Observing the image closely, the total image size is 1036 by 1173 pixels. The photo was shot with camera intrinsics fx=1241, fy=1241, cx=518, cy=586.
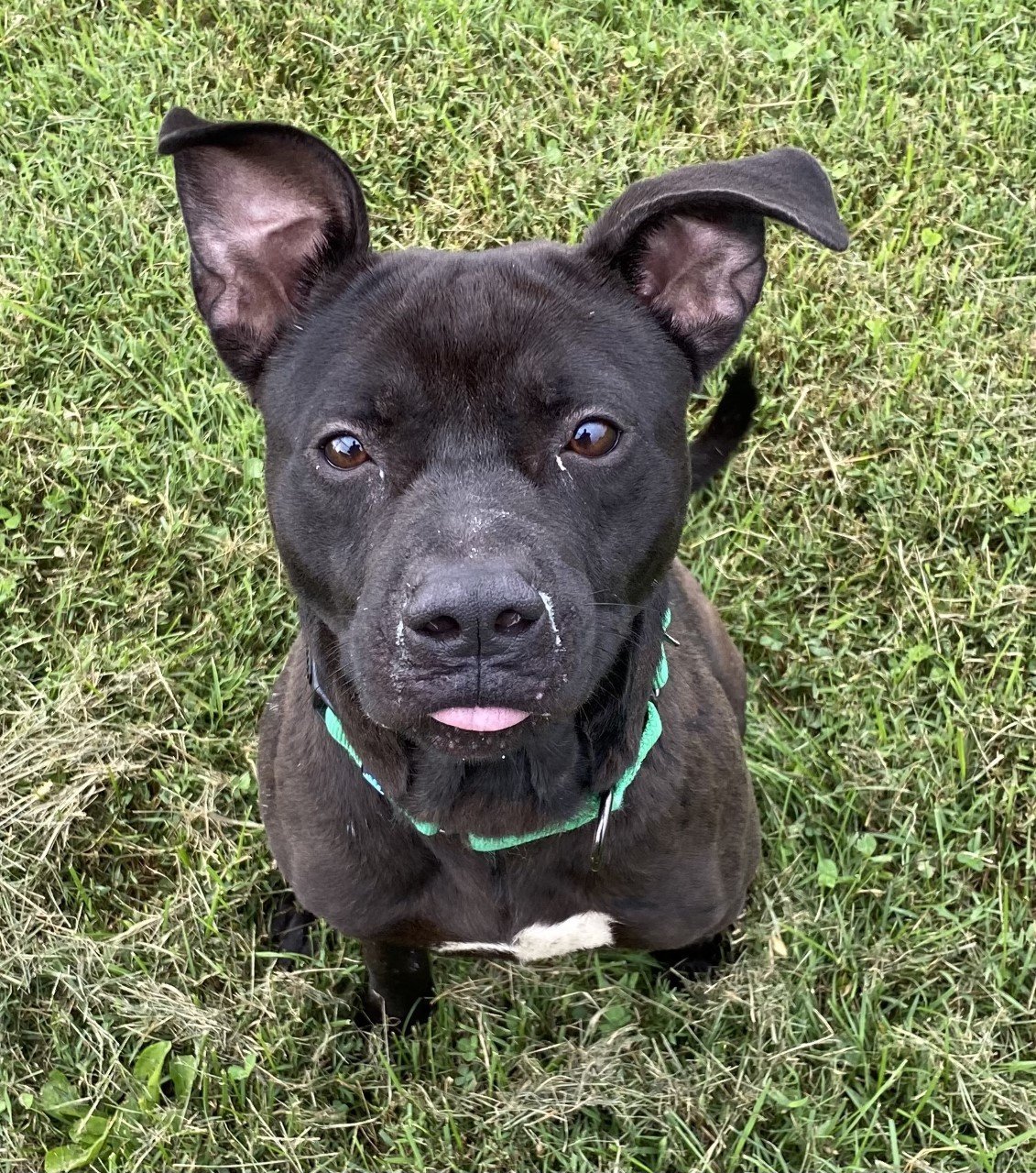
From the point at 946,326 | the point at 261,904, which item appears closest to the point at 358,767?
the point at 261,904

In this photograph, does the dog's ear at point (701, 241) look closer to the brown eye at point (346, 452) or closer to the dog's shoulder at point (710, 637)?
the brown eye at point (346, 452)

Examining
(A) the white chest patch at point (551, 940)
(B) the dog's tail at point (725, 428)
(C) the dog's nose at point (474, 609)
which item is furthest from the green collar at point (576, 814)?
(B) the dog's tail at point (725, 428)

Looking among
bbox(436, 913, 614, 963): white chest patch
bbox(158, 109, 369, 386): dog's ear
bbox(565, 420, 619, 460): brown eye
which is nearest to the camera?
bbox(565, 420, 619, 460): brown eye

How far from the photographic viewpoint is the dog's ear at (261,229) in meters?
2.30

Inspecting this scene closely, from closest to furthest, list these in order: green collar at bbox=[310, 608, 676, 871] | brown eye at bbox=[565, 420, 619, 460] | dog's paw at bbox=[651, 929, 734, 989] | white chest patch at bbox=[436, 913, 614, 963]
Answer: brown eye at bbox=[565, 420, 619, 460]
green collar at bbox=[310, 608, 676, 871]
white chest patch at bbox=[436, 913, 614, 963]
dog's paw at bbox=[651, 929, 734, 989]

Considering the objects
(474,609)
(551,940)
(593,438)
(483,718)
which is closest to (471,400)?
(593,438)

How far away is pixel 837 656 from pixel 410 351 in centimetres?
216

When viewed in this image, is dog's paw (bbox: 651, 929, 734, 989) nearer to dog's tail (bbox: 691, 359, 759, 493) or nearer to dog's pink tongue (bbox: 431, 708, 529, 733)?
dog's tail (bbox: 691, 359, 759, 493)

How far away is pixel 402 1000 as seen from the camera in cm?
332

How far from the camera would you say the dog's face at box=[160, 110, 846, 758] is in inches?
80.1

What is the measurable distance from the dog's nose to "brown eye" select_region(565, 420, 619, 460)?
1.13ft

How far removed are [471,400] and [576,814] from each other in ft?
2.81

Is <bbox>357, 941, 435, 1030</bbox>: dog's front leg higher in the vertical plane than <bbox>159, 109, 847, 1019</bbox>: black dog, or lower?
lower

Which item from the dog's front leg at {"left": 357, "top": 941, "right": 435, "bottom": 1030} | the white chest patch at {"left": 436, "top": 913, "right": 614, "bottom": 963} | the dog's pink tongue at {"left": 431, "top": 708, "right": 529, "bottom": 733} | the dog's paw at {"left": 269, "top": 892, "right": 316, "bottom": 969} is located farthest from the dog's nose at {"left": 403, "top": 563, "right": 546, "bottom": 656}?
the dog's paw at {"left": 269, "top": 892, "right": 316, "bottom": 969}
